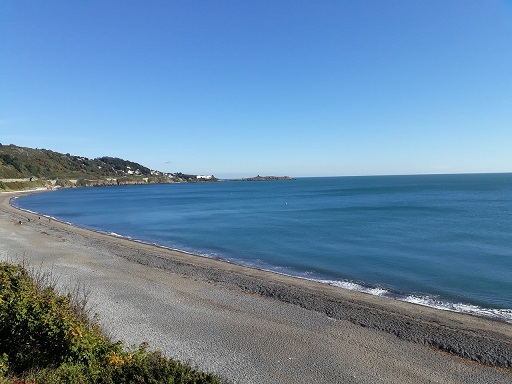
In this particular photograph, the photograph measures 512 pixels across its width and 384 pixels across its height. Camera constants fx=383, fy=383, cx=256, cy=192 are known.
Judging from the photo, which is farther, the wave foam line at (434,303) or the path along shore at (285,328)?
the wave foam line at (434,303)

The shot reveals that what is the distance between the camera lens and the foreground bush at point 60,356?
22.1 feet

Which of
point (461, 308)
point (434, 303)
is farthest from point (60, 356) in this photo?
point (461, 308)

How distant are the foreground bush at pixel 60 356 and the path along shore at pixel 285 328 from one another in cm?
395

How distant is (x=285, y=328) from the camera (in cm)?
1388

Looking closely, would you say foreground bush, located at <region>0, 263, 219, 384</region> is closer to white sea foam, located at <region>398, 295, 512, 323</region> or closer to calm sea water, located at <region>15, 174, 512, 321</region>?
white sea foam, located at <region>398, 295, 512, 323</region>

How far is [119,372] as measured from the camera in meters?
6.77

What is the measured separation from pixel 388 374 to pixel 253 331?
4677mm

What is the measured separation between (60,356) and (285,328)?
8.23m

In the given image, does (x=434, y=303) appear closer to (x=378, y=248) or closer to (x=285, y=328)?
(x=285, y=328)

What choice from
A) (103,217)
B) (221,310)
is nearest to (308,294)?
(221,310)

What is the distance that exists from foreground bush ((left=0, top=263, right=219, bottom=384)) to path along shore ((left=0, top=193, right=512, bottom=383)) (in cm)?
395

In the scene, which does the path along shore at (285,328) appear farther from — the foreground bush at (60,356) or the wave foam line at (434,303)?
the foreground bush at (60,356)

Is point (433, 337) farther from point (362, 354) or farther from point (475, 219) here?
point (475, 219)

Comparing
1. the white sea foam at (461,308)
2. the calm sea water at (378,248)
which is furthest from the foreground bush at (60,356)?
the calm sea water at (378,248)
